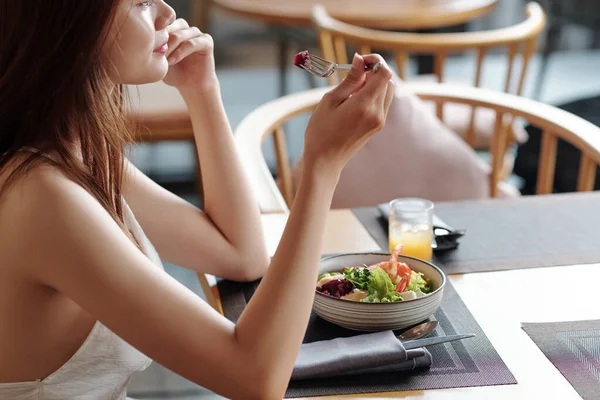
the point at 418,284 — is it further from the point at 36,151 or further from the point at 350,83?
the point at 36,151

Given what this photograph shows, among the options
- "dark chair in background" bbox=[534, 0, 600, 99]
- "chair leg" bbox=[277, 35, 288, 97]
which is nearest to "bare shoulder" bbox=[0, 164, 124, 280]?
"chair leg" bbox=[277, 35, 288, 97]

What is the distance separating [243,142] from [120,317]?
923 millimetres

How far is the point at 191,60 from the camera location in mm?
1400

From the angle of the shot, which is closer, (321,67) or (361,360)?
(361,360)

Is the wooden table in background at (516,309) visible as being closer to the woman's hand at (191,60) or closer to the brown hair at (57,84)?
the woman's hand at (191,60)

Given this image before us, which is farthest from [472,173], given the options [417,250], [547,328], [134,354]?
[134,354]

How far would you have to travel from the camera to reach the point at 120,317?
93cm

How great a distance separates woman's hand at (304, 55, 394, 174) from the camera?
103 centimetres

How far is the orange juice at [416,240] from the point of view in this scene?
1394 millimetres

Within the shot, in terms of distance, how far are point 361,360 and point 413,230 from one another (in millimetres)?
392

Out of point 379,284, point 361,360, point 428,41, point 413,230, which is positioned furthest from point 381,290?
point 428,41

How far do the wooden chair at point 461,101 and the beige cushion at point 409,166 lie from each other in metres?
0.07

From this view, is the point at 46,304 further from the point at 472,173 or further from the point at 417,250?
the point at 472,173

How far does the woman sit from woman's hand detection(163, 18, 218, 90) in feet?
0.74
